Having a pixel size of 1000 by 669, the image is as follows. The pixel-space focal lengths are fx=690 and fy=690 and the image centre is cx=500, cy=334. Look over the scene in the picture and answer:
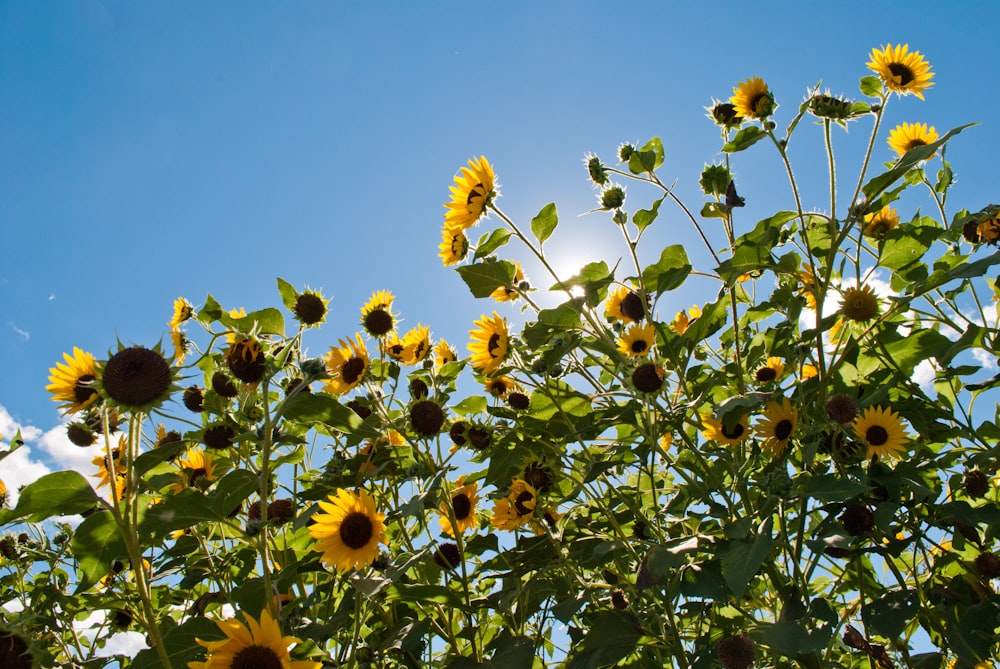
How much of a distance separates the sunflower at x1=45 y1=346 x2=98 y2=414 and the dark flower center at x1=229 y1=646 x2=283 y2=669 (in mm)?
1128

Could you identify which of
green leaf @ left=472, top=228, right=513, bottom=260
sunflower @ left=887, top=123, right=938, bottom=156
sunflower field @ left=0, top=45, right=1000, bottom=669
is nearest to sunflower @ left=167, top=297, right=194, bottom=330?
sunflower field @ left=0, top=45, right=1000, bottom=669

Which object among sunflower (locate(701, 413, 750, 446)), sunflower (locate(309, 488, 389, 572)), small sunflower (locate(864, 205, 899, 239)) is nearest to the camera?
sunflower (locate(309, 488, 389, 572))

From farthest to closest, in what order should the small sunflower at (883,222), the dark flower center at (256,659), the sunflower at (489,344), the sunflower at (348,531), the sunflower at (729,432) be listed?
the small sunflower at (883,222) < the sunflower at (489,344) < the sunflower at (729,432) < the sunflower at (348,531) < the dark flower center at (256,659)

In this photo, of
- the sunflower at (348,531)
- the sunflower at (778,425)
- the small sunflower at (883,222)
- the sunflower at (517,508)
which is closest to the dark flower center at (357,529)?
the sunflower at (348,531)

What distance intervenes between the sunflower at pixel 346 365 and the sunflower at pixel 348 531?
52cm

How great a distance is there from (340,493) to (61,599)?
84cm

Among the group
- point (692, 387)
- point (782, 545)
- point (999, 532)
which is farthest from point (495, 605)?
point (999, 532)

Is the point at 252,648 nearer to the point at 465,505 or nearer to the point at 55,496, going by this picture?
the point at 55,496

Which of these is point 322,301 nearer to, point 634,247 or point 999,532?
point 634,247

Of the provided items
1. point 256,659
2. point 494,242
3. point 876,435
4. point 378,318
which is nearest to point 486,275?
point 494,242

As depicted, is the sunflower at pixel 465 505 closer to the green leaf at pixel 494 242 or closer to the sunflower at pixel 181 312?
the green leaf at pixel 494 242

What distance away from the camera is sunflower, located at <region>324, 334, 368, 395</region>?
2.39 m

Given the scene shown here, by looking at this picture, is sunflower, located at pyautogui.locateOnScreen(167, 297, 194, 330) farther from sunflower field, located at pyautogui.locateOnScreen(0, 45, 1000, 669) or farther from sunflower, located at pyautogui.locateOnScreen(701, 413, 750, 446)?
sunflower, located at pyautogui.locateOnScreen(701, 413, 750, 446)

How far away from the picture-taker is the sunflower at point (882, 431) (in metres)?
2.12
